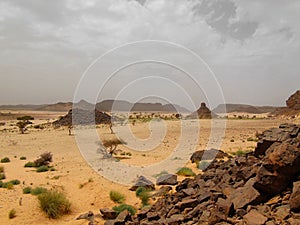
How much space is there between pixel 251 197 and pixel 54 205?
264 inches

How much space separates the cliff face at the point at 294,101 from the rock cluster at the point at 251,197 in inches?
2733

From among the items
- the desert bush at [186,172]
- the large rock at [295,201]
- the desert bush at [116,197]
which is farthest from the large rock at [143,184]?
the large rock at [295,201]

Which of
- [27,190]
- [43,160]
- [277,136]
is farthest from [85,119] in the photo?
[277,136]

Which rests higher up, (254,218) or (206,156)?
(254,218)

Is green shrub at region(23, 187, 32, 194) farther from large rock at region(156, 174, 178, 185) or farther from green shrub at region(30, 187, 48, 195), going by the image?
large rock at region(156, 174, 178, 185)

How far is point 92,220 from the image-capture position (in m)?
9.68

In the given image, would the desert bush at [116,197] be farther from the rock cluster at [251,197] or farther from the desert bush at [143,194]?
the rock cluster at [251,197]

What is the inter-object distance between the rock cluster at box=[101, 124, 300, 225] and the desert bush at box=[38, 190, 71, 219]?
2867 millimetres

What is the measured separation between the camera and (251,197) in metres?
7.27

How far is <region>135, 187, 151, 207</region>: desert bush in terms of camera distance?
11562 mm

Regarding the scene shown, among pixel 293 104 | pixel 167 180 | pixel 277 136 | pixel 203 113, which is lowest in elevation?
pixel 167 180

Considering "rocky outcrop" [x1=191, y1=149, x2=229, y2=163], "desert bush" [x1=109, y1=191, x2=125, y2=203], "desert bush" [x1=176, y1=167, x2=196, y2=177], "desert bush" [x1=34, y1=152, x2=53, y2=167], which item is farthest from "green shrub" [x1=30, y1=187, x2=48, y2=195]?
"rocky outcrop" [x1=191, y1=149, x2=229, y2=163]

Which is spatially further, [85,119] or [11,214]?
[85,119]

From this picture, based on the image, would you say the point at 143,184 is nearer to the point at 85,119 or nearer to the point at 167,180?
the point at 167,180
